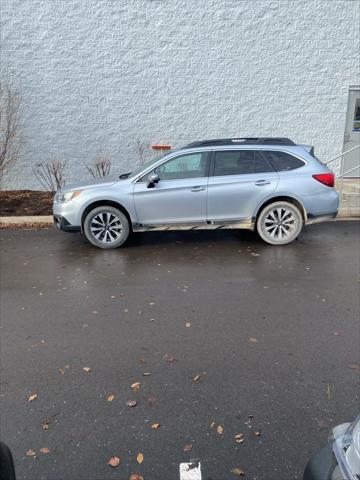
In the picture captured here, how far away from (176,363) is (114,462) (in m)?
1.06

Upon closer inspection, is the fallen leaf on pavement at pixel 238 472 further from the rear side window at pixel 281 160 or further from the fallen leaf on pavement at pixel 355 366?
the rear side window at pixel 281 160

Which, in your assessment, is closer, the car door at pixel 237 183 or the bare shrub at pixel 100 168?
the car door at pixel 237 183

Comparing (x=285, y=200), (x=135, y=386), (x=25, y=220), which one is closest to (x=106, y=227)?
(x=25, y=220)

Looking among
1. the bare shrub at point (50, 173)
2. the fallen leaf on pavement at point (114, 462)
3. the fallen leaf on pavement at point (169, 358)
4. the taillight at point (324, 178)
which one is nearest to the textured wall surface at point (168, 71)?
the bare shrub at point (50, 173)

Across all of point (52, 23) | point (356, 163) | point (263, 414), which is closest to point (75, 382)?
point (263, 414)

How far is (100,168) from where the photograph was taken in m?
11.0

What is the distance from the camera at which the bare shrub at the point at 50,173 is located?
1084 cm

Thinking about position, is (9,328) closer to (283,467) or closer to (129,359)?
(129,359)

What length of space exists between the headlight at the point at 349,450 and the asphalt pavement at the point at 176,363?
0.96 metres

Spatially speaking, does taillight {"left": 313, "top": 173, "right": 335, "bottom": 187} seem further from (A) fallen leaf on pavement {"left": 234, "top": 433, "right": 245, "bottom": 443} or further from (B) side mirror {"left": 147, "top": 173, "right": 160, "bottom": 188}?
(A) fallen leaf on pavement {"left": 234, "top": 433, "right": 245, "bottom": 443}

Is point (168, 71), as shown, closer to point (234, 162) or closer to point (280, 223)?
point (234, 162)

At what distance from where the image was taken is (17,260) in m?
6.05

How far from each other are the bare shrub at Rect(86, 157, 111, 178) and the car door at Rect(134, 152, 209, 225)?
4974 millimetres

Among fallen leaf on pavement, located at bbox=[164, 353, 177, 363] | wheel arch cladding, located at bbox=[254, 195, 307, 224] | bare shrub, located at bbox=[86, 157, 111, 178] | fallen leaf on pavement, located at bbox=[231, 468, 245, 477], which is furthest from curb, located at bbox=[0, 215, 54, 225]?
fallen leaf on pavement, located at bbox=[231, 468, 245, 477]
